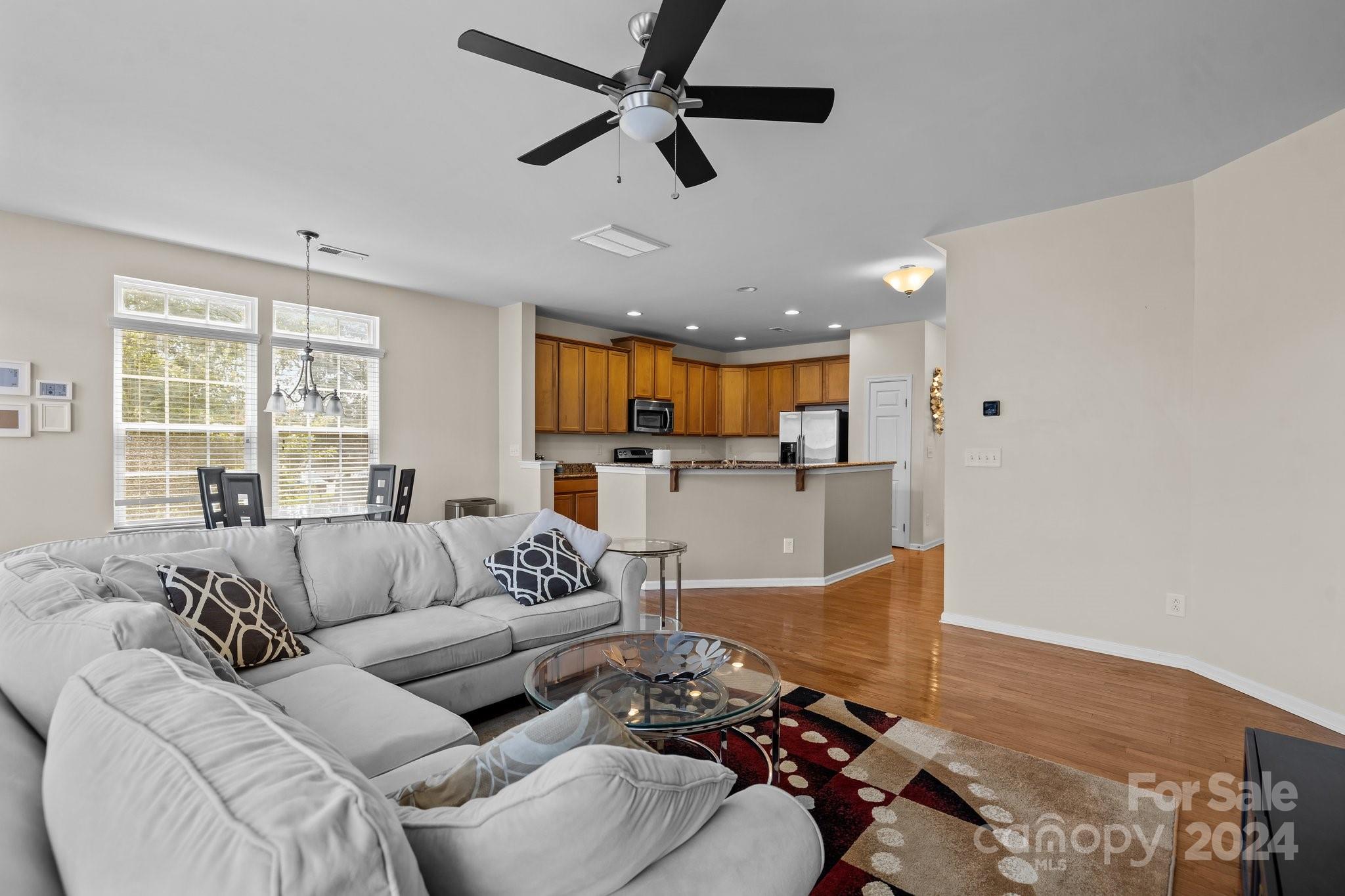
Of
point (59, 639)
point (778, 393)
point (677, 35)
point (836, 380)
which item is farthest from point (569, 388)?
point (59, 639)

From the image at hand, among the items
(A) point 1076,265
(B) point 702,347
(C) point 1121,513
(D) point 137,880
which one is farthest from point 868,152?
(B) point 702,347

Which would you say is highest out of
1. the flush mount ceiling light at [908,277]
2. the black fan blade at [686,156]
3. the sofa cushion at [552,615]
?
the flush mount ceiling light at [908,277]

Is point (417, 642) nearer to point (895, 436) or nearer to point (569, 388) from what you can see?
point (569, 388)

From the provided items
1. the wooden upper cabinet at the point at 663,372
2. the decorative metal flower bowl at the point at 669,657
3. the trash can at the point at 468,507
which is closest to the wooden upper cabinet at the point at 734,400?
the wooden upper cabinet at the point at 663,372

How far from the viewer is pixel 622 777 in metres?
0.76

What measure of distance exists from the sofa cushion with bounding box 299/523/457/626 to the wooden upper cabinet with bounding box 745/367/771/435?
6.29m

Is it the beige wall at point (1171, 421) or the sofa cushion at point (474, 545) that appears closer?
the beige wall at point (1171, 421)

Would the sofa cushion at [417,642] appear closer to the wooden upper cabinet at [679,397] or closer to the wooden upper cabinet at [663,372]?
the wooden upper cabinet at [663,372]

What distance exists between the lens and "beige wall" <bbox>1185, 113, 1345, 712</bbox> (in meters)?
2.84

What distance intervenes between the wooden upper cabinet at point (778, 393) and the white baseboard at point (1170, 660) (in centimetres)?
470

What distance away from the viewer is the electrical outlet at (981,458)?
4.09 meters

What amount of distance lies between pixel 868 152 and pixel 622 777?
323 centimetres

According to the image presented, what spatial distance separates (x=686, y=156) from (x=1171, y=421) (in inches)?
120

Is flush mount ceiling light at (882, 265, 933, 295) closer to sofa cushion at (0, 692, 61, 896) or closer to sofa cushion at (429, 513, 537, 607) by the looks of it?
sofa cushion at (429, 513, 537, 607)
